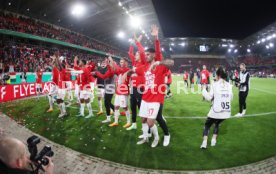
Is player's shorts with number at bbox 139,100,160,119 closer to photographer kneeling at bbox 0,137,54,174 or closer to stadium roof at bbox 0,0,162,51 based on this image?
photographer kneeling at bbox 0,137,54,174

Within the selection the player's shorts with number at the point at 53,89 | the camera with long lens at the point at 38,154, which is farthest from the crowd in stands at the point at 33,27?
the camera with long lens at the point at 38,154

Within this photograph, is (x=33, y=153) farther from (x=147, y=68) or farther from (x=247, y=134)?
(x=247, y=134)

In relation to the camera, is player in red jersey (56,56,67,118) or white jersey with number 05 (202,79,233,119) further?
player in red jersey (56,56,67,118)

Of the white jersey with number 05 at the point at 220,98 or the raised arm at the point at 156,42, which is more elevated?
the raised arm at the point at 156,42

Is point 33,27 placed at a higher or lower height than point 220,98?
higher

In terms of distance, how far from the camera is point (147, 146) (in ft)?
18.9

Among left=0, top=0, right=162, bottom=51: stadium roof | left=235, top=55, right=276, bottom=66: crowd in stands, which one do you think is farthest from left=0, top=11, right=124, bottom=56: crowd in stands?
left=235, top=55, right=276, bottom=66: crowd in stands

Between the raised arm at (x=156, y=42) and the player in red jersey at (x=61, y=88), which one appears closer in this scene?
the raised arm at (x=156, y=42)

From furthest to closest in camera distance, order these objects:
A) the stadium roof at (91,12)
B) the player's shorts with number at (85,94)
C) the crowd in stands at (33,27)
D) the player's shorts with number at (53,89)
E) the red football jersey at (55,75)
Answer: the stadium roof at (91,12), the crowd in stands at (33,27), the player's shorts with number at (53,89), the red football jersey at (55,75), the player's shorts with number at (85,94)

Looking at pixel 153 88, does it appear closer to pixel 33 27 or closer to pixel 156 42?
pixel 156 42

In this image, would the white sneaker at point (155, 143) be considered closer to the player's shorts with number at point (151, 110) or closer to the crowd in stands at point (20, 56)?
the player's shorts with number at point (151, 110)

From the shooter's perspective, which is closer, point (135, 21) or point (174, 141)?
point (174, 141)

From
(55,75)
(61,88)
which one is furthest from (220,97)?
(55,75)

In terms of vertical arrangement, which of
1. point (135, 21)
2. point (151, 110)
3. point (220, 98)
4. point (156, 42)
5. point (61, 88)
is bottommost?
point (151, 110)
